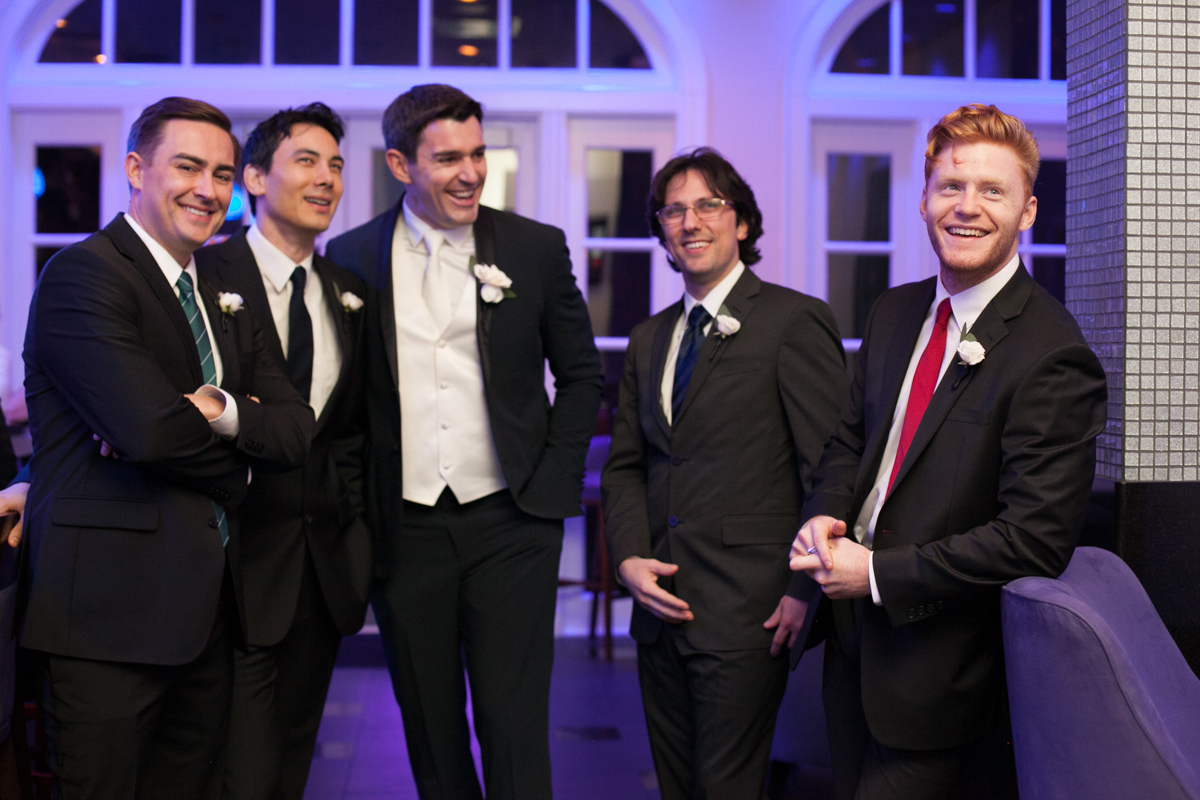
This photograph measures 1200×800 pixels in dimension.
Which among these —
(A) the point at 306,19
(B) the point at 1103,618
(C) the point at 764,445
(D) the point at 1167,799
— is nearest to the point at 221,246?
(C) the point at 764,445

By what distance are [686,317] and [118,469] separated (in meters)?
1.27

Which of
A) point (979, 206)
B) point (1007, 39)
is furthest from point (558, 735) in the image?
point (1007, 39)

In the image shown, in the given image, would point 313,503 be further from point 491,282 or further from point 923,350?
point 923,350

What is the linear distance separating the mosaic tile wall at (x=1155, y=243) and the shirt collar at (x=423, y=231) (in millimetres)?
1522

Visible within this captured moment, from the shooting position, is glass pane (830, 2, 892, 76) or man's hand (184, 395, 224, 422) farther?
glass pane (830, 2, 892, 76)

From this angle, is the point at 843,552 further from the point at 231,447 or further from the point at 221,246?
the point at 221,246

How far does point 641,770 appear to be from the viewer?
11.3ft

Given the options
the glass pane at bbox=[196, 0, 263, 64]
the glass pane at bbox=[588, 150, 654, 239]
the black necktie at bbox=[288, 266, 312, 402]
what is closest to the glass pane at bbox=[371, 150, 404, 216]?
the glass pane at bbox=[196, 0, 263, 64]

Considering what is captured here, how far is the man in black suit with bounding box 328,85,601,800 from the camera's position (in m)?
2.50

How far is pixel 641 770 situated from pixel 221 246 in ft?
7.12

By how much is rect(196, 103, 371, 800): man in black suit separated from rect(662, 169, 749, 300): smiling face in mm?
800

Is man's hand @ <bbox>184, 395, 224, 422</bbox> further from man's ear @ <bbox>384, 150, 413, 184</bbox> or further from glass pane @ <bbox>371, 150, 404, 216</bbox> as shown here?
glass pane @ <bbox>371, 150, 404, 216</bbox>

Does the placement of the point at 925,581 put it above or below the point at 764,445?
below

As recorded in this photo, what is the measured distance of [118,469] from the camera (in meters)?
1.92
